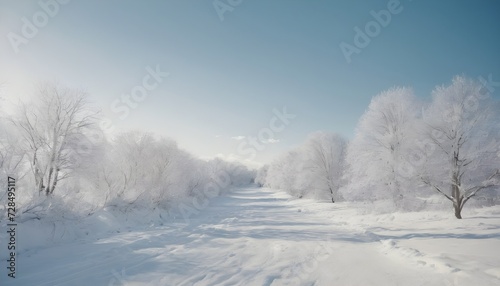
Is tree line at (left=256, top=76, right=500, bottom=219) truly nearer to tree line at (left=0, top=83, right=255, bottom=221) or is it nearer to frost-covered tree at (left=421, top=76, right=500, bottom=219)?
frost-covered tree at (left=421, top=76, right=500, bottom=219)

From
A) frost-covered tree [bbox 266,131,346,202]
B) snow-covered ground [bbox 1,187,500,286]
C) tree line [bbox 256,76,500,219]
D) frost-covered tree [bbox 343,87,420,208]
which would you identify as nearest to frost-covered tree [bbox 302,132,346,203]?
frost-covered tree [bbox 266,131,346,202]

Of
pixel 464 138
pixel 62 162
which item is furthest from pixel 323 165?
pixel 62 162

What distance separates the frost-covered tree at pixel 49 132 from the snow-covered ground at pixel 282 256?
481cm

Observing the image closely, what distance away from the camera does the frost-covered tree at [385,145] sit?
711 inches

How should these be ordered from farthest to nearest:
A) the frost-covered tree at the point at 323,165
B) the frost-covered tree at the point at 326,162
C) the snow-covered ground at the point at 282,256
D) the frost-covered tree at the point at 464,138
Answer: the frost-covered tree at the point at 323,165 → the frost-covered tree at the point at 326,162 → the frost-covered tree at the point at 464,138 → the snow-covered ground at the point at 282,256

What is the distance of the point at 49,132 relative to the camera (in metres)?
15.4

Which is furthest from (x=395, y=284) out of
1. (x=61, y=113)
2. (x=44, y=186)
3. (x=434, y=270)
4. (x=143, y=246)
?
(x=61, y=113)

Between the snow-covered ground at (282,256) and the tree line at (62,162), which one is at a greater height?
the tree line at (62,162)

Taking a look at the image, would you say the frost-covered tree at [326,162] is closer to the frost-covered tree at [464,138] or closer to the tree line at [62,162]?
the frost-covered tree at [464,138]

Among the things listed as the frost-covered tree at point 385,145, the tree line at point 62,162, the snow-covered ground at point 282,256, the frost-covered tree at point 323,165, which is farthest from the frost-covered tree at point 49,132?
the frost-covered tree at point 323,165

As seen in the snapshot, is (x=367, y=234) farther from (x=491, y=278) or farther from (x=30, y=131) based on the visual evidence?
(x=30, y=131)

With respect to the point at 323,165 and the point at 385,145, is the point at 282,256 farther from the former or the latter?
the point at 323,165

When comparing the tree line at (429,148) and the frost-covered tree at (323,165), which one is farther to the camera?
the frost-covered tree at (323,165)

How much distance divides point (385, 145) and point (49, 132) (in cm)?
2485
